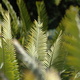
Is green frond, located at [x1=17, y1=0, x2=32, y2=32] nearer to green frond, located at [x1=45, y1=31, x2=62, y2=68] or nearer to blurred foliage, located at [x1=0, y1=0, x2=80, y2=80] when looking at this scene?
blurred foliage, located at [x1=0, y1=0, x2=80, y2=80]

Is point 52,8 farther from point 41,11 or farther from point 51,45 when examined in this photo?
point 51,45

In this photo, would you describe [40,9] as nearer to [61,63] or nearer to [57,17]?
[61,63]

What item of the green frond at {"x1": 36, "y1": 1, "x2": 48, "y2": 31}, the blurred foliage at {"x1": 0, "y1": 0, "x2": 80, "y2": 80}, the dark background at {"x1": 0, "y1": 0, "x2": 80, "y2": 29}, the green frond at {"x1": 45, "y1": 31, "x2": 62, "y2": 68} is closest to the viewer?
the blurred foliage at {"x1": 0, "y1": 0, "x2": 80, "y2": 80}

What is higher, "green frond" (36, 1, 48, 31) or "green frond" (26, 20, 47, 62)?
"green frond" (36, 1, 48, 31)

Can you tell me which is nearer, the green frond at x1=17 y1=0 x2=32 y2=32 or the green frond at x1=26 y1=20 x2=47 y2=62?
the green frond at x1=26 y1=20 x2=47 y2=62

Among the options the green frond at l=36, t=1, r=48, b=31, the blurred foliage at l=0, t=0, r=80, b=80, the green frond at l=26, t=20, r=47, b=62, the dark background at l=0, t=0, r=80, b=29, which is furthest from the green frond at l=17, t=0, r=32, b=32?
the dark background at l=0, t=0, r=80, b=29

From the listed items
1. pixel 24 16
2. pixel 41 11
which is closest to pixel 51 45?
pixel 41 11

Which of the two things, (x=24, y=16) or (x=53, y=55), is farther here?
(x=24, y=16)

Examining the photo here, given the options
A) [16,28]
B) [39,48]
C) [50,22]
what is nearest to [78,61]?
[39,48]

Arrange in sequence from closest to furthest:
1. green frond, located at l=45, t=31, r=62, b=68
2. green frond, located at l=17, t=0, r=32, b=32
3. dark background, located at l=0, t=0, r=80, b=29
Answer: green frond, located at l=45, t=31, r=62, b=68, green frond, located at l=17, t=0, r=32, b=32, dark background, located at l=0, t=0, r=80, b=29

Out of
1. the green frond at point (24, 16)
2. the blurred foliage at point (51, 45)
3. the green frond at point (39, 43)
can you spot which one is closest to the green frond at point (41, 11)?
the blurred foliage at point (51, 45)

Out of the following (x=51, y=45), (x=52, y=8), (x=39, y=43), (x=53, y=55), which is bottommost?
(x=53, y=55)

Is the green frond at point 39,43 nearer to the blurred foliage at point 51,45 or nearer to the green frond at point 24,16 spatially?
the blurred foliage at point 51,45

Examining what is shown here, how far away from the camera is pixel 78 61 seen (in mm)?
1073
